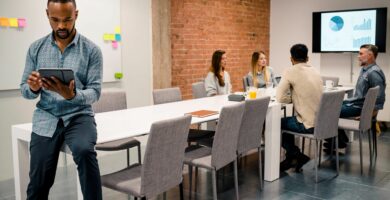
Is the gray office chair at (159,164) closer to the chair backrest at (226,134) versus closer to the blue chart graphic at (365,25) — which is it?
the chair backrest at (226,134)

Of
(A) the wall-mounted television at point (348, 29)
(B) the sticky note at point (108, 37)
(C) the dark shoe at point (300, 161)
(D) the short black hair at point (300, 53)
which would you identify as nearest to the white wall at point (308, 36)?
(A) the wall-mounted television at point (348, 29)

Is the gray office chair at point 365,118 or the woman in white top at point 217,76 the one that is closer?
the gray office chair at point 365,118

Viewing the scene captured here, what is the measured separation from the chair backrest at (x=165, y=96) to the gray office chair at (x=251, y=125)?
3.72 feet

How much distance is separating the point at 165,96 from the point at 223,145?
1394 millimetres

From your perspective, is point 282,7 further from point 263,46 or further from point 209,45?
point 209,45

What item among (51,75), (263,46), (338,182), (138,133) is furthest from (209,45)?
(51,75)

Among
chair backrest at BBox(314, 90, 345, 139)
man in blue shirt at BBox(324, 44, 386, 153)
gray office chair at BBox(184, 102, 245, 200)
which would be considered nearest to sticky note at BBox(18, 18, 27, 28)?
gray office chair at BBox(184, 102, 245, 200)

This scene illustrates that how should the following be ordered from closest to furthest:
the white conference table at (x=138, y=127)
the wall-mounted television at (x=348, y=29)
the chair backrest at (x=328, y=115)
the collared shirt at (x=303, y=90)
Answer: the white conference table at (x=138, y=127), the chair backrest at (x=328, y=115), the collared shirt at (x=303, y=90), the wall-mounted television at (x=348, y=29)

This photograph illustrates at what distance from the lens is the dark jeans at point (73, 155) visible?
7.24ft

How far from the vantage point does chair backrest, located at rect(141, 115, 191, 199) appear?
230cm

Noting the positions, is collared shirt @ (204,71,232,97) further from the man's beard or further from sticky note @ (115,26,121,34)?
the man's beard

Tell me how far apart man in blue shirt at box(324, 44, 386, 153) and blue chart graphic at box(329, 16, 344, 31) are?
1.98 meters

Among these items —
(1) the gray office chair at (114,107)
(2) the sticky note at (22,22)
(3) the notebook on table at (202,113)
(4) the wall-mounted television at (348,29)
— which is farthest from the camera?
(4) the wall-mounted television at (348,29)

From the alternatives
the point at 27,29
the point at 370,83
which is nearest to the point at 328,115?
the point at 370,83
